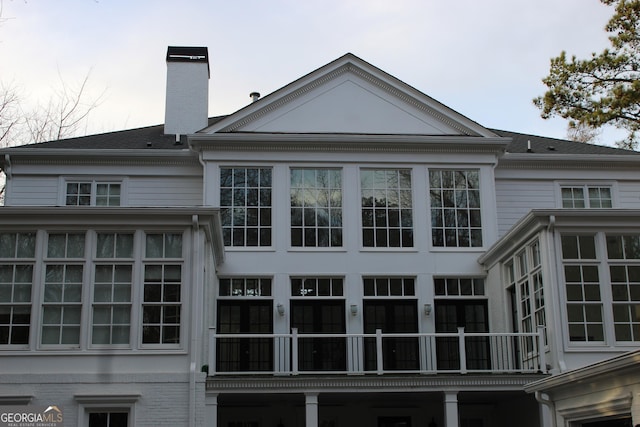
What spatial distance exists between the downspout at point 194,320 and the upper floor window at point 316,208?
4.48 metres

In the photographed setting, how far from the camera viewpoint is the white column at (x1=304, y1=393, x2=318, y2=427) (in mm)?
15461

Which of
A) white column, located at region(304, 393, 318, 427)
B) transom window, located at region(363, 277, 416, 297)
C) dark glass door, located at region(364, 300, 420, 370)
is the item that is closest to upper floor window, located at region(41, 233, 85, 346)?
white column, located at region(304, 393, 318, 427)

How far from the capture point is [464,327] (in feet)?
60.4

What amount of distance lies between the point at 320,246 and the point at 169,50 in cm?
737

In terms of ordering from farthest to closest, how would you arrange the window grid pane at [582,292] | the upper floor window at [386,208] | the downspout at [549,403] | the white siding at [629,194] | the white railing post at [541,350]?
the white siding at [629,194] → the upper floor window at [386,208] → the white railing post at [541,350] → the window grid pane at [582,292] → the downspout at [549,403]

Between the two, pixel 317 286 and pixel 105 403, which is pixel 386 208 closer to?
pixel 317 286

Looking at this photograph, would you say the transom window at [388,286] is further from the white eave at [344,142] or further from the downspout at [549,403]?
the downspout at [549,403]

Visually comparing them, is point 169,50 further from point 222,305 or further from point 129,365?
point 129,365

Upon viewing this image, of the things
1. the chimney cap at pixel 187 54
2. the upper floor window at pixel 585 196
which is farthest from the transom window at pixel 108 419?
the upper floor window at pixel 585 196

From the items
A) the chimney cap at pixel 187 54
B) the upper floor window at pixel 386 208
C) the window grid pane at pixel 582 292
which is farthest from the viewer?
the chimney cap at pixel 187 54

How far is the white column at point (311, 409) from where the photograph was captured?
50.7 feet

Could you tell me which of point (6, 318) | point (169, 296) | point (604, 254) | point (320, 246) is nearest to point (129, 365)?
point (169, 296)

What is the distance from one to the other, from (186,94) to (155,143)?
79.8 inches

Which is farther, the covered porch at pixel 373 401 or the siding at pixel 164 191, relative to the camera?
the siding at pixel 164 191
